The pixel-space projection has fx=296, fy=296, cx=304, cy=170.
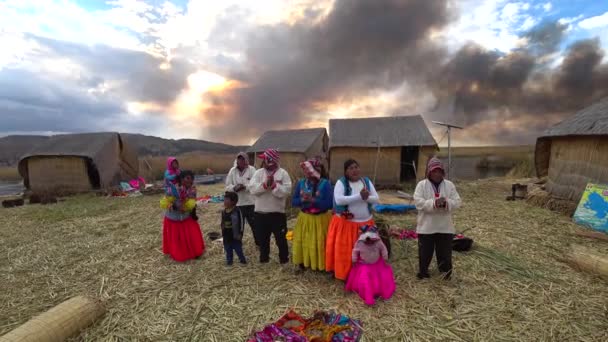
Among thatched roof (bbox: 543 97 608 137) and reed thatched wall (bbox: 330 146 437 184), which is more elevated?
thatched roof (bbox: 543 97 608 137)

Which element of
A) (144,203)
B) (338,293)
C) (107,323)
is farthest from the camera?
(144,203)

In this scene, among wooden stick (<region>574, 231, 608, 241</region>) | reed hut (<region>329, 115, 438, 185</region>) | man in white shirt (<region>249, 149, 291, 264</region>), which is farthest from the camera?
reed hut (<region>329, 115, 438, 185</region>)

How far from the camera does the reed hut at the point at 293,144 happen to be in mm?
15414

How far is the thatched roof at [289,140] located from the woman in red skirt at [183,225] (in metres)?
10.7

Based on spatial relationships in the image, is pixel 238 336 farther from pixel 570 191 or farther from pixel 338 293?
pixel 570 191

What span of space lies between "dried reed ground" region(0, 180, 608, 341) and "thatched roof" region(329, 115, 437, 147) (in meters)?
7.57

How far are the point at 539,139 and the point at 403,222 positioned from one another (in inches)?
Result: 269

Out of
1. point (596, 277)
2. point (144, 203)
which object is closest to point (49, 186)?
point (144, 203)

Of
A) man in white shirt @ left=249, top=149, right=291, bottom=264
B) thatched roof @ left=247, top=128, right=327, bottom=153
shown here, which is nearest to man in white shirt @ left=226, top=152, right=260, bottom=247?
man in white shirt @ left=249, top=149, right=291, bottom=264

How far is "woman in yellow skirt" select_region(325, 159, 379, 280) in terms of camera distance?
3533 millimetres

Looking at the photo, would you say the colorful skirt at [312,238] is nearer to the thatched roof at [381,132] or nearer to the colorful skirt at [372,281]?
the colorful skirt at [372,281]

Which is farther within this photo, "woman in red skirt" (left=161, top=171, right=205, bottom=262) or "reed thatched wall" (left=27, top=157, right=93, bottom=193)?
"reed thatched wall" (left=27, top=157, right=93, bottom=193)

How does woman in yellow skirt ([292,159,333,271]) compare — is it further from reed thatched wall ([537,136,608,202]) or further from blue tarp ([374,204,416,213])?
reed thatched wall ([537,136,608,202])

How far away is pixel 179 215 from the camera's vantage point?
4711mm
